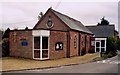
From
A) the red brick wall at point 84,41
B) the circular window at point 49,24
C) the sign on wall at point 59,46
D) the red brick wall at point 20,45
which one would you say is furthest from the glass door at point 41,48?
the red brick wall at point 84,41

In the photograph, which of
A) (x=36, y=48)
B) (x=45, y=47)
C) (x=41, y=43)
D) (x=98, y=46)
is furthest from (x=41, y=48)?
(x=98, y=46)

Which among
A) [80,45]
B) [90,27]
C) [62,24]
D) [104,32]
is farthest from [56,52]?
[90,27]

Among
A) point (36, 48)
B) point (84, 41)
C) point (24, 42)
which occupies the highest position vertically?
point (84, 41)

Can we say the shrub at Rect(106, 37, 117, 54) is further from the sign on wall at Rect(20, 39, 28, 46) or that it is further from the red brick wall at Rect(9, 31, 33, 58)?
the sign on wall at Rect(20, 39, 28, 46)

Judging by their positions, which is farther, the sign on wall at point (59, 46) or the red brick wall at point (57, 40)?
the sign on wall at point (59, 46)

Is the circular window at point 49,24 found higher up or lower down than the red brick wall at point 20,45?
higher up

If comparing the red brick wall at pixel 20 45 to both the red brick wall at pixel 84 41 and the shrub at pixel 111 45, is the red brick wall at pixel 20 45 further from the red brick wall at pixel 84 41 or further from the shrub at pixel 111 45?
the shrub at pixel 111 45

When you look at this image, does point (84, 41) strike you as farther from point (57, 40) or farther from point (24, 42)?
point (24, 42)

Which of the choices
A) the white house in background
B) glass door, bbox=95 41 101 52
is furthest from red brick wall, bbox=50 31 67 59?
glass door, bbox=95 41 101 52

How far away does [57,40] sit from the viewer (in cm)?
2861

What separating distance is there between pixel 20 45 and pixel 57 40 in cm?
428

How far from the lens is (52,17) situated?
35.5 metres

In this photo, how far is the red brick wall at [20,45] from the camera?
27.0 meters

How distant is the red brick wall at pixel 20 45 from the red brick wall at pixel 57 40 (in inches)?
95.4
